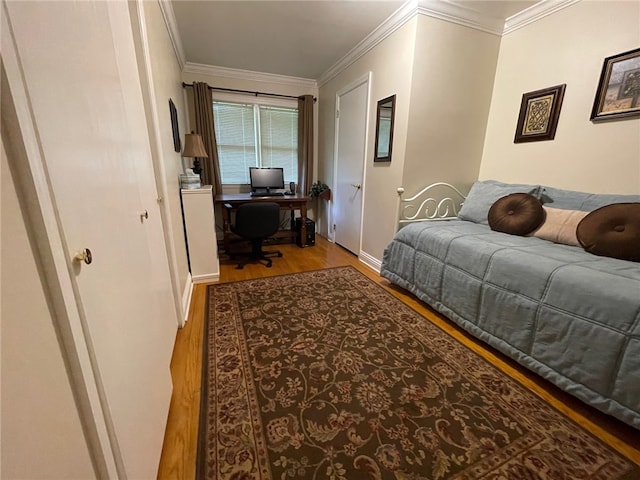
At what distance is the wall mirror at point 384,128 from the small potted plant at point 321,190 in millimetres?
1267

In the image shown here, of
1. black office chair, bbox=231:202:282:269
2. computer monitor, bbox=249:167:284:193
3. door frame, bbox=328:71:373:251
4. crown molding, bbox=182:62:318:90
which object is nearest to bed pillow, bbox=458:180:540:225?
door frame, bbox=328:71:373:251

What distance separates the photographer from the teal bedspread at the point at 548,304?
1159 mm

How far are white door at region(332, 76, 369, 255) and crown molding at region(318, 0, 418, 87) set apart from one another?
0.30 metres

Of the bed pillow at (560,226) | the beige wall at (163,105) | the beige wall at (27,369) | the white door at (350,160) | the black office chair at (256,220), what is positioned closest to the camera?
the beige wall at (27,369)

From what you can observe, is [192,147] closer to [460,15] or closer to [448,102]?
[448,102]

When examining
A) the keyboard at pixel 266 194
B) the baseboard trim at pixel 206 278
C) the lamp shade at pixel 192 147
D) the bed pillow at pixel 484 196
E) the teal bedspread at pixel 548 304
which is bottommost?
the baseboard trim at pixel 206 278

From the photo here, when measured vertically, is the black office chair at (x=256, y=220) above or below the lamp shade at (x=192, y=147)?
below

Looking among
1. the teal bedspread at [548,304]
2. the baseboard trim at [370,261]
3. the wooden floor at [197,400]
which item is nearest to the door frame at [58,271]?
the wooden floor at [197,400]

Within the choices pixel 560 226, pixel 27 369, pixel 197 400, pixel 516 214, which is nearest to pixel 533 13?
pixel 516 214

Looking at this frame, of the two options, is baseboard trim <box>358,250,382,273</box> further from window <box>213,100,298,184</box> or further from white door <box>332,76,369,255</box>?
window <box>213,100,298,184</box>

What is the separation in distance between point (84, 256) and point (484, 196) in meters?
2.83

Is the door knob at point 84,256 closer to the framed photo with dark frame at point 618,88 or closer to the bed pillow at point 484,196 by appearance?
the bed pillow at point 484,196

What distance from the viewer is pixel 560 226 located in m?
1.90

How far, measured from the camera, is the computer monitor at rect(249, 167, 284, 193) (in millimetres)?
3902
